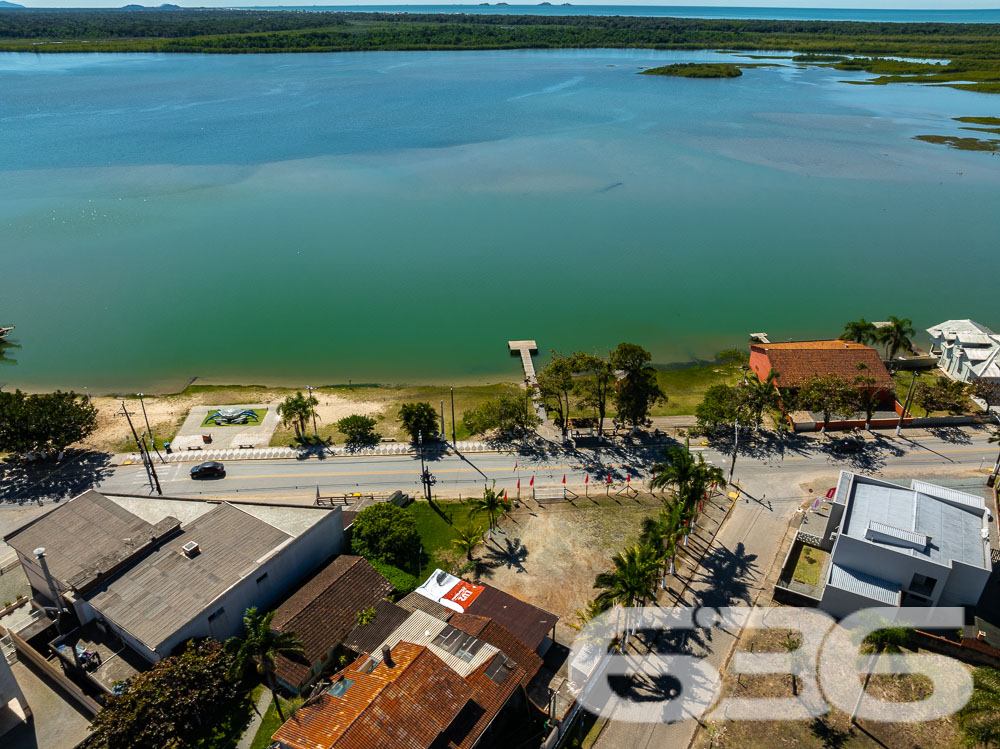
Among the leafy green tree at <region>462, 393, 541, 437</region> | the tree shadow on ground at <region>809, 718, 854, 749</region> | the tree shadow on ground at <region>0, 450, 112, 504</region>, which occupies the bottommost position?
the tree shadow on ground at <region>809, 718, 854, 749</region>

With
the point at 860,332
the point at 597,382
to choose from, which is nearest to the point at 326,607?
the point at 597,382

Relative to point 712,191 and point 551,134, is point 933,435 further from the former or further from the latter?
point 551,134

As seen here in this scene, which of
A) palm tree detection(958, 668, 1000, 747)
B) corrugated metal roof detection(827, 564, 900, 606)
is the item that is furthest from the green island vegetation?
palm tree detection(958, 668, 1000, 747)

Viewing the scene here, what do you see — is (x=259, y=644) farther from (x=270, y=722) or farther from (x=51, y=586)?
(x=51, y=586)

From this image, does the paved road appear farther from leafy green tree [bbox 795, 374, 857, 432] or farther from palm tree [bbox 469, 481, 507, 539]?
palm tree [bbox 469, 481, 507, 539]

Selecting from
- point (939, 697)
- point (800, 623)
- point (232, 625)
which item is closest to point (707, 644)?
point (800, 623)

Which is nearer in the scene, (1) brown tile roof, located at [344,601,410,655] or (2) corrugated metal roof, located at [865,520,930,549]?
(1) brown tile roof, located at [344,601,410,655]
